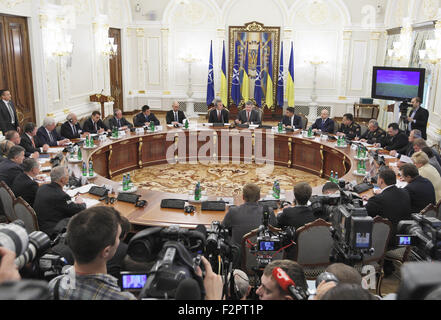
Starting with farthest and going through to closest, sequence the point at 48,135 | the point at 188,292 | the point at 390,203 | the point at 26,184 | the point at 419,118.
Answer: the point at 419,118 < the point at 48,135 < the point at 26,184 < the point at 390,203 < the point at 188,292

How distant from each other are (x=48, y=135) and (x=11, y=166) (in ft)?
6.50

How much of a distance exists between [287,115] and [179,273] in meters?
7.14

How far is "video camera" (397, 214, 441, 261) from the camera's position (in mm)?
2186

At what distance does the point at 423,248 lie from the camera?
2299mm

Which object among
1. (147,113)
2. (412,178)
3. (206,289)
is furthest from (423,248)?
(147,113)

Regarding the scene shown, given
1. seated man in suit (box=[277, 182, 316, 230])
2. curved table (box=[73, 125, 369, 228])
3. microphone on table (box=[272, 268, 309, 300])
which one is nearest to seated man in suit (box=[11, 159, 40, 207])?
curved table (box=[73, 125, 369, 228])

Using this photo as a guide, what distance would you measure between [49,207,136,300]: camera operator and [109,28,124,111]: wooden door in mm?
10911

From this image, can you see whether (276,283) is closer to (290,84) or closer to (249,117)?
(249,117)

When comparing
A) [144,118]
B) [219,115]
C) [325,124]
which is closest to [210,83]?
[219,115]

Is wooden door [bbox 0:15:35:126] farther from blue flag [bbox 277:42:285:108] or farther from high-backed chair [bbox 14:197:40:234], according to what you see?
blue flag [bbox 277:42:285:108]

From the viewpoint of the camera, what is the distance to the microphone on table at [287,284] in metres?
1.61

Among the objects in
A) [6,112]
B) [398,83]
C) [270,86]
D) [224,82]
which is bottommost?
[6,112]

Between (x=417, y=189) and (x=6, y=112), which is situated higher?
(x=6, y=112)

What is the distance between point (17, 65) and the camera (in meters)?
7.41
